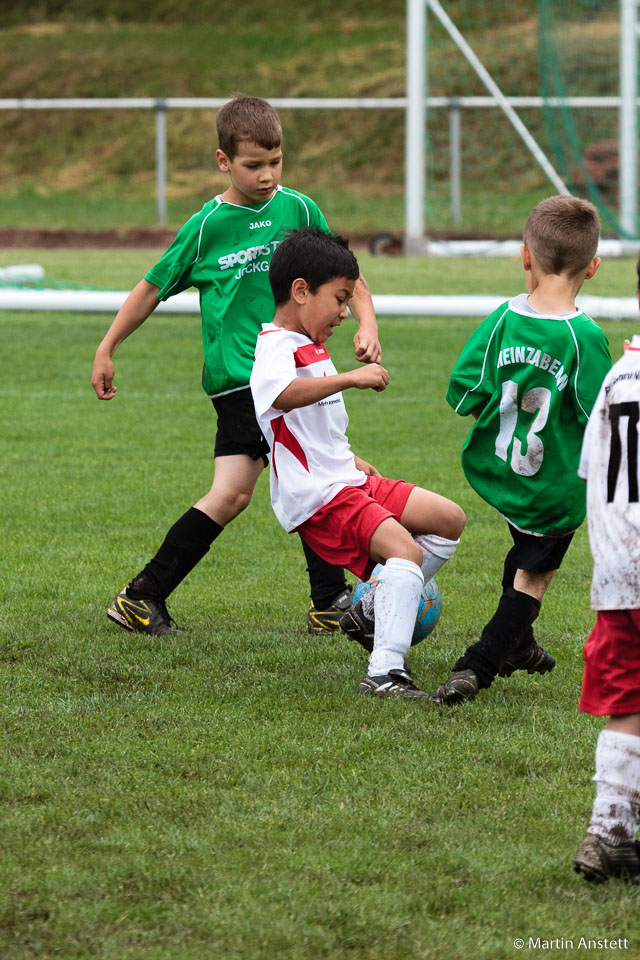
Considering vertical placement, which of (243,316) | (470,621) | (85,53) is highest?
(85,53)

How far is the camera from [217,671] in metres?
4.41

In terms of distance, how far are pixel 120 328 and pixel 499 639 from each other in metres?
1.75

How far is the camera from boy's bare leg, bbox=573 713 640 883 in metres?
2.87

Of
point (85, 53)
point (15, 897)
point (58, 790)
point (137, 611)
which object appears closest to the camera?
point (15, 897)

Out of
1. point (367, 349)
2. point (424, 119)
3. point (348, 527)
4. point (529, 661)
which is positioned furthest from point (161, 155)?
point (529, 661)

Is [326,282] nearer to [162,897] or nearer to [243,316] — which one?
[243,316]

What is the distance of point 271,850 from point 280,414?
153 centimetres

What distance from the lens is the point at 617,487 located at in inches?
113

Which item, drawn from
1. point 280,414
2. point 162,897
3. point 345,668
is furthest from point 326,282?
point 162,897

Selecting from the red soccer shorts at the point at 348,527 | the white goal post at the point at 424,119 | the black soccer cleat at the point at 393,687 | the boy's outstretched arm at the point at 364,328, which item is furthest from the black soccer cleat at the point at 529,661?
the white goal post at the point at 424,119

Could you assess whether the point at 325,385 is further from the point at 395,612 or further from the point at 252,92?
the point at 252,92

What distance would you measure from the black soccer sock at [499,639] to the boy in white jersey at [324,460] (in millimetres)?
169

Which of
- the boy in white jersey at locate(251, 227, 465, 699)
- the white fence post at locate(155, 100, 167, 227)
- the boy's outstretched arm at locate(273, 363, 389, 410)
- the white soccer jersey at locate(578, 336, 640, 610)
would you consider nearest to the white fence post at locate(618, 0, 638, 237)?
the white fence post at locate(155, 100, 167, 227)

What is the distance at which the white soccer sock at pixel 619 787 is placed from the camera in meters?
2.86
